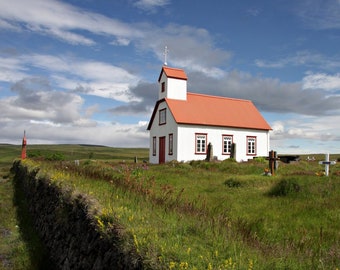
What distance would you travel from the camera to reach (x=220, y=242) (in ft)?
13.3

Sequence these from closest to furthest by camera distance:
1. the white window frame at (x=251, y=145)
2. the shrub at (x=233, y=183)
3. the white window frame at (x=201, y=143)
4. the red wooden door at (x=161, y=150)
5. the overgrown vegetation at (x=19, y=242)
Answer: the overgrown vegetation at (x=19, y=242)
the shrub at (x=233, y=183)
the white window frame at (x=201, y=143)
the red wooden door at (x=161, y=150)
the white window frame at (x=251, y=145)

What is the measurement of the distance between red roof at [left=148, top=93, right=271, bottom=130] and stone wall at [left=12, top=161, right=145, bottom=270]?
22.8 metres

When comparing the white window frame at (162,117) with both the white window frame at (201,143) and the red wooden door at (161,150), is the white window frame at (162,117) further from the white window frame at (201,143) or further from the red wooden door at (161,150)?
the white window frame at (201,143)

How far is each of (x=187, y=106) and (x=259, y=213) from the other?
24.9 metres

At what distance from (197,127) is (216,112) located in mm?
3850

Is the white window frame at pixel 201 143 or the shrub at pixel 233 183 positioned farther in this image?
the white window frame at pixel 201 143

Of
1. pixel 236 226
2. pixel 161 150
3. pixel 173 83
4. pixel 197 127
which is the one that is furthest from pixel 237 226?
pixel 161 150

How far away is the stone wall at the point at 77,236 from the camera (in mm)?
4184

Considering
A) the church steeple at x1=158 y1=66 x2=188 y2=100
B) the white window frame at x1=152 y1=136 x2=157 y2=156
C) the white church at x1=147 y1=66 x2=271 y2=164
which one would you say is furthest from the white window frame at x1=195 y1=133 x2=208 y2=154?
the white window frame at x1=152 y1=136 x2=157 y2=156

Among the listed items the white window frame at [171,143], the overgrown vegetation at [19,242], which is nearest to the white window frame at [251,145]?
the white window frame at [171,143]

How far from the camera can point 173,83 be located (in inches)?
1314

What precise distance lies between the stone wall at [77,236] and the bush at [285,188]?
7.69 meters

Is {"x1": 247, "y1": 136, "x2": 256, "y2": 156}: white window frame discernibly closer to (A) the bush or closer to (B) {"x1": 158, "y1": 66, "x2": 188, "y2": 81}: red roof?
(B) {"x1": 158, "y1": 66, "x2": 188, "y2": 81}: red roof

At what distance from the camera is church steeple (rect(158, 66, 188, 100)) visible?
33.1 meters
